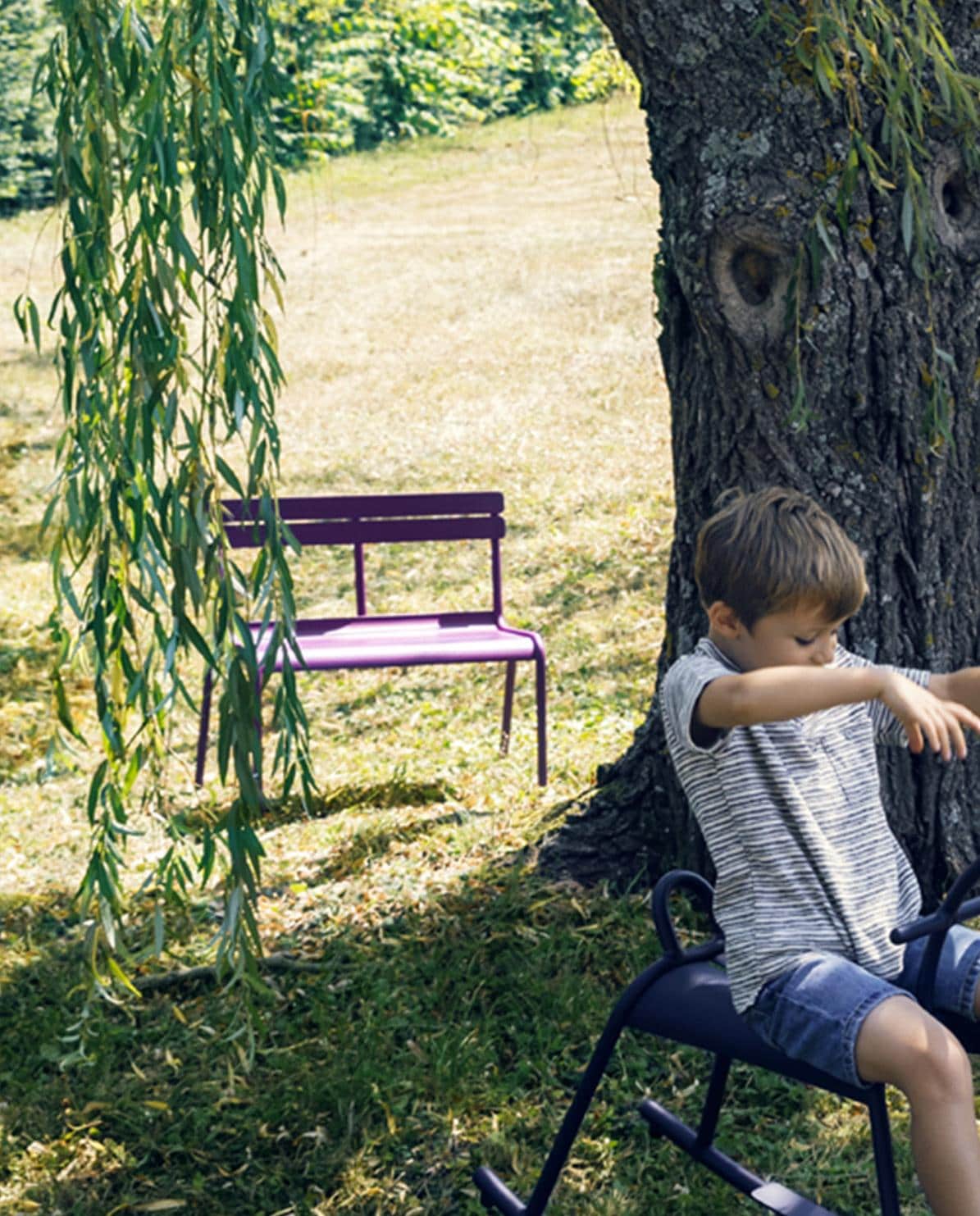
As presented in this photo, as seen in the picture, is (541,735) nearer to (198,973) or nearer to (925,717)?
(198,973)

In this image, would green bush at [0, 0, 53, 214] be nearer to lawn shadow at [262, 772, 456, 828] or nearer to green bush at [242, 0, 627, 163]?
green bush at [242, 0, 627, 163]

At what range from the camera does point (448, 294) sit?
16.2 meters

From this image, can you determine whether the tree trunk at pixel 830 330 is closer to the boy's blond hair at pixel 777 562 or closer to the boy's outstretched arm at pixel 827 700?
the boy's blond hair at pixel 777 562

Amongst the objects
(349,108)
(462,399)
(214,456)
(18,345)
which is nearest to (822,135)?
(214,456)

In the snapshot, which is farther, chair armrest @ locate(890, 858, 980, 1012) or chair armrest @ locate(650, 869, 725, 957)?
chair armrest @ locate(650, 869, 725, 957)

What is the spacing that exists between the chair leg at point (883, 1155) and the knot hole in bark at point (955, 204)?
1.96 m

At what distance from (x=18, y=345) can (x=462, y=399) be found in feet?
16.3

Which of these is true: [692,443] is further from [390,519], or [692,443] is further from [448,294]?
[448,294]

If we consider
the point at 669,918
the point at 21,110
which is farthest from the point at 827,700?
the point at 21,110

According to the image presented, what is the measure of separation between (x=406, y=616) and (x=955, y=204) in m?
2.91

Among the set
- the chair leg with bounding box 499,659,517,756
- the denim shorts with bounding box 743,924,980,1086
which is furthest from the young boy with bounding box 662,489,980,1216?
the chair leg with bounding box 499,659,517,756

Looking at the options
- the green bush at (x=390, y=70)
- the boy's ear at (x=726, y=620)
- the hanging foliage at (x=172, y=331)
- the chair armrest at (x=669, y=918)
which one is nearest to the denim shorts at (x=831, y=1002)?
the chair armrest at (x=669, y=918)

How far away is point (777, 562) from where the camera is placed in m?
2.47

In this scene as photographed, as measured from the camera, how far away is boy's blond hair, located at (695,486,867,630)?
97.7 inches
